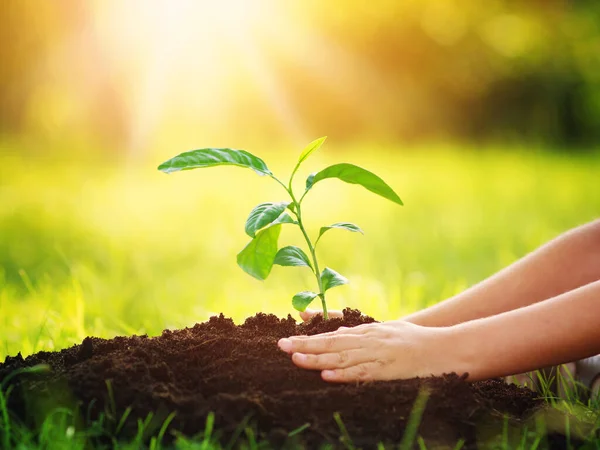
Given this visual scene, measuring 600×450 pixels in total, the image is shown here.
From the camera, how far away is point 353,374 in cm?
156

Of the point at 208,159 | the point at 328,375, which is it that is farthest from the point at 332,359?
the point at 208,159

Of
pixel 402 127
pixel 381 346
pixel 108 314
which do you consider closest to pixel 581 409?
pixel 381 346

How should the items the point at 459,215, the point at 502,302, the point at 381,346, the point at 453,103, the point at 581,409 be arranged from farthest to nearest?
the point at 453,103 → the point at 459,215 → the point at 502,302 → the point at 581,409 → the point at 381,346

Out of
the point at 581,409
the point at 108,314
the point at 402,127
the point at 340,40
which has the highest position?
the point at 340,40

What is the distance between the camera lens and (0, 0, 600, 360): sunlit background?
3.72 metres

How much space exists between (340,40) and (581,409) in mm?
12736

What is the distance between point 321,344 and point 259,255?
257 millimetres

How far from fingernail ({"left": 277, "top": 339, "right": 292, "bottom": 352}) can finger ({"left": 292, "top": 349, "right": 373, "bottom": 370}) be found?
0.15ft

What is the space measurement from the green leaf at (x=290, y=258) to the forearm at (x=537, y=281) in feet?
1.83

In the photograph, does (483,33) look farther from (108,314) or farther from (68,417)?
(68,417)

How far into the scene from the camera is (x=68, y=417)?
4.89ft

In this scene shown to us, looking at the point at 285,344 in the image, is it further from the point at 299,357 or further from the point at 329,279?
the point at 329,279

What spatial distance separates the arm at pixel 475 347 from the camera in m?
1.57

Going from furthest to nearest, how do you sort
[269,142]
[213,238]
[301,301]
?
[269,142] < [213,238] < [301,301]
